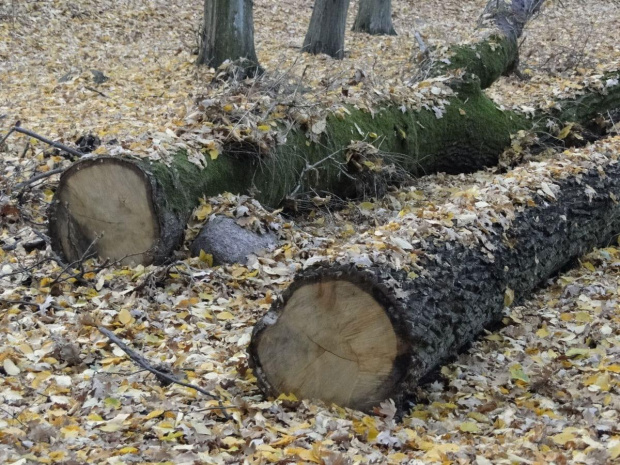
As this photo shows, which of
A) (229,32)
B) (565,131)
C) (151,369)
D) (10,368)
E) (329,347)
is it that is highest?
(229,32)

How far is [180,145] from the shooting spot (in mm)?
5797

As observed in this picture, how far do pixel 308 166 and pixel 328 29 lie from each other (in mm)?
7460

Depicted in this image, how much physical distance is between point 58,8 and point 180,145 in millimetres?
9935

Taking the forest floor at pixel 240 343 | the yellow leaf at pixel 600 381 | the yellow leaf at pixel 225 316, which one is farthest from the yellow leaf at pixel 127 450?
the yellow leaf at pixel 600 381

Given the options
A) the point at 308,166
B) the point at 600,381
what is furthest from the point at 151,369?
the point at 308,166

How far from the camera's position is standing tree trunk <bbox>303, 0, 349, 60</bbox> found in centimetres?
1320

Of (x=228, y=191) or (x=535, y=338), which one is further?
(x=228, y=191)

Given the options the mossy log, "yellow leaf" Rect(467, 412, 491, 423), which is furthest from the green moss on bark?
"yellow leaf" Rect(467, 412, 491, 423)

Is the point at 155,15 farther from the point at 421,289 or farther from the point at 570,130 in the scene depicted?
the point at 421,289

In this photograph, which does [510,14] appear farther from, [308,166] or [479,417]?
[479,417]

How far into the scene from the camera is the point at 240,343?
14.6 ft

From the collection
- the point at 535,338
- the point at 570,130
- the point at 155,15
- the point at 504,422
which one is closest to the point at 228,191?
the point at 535,338

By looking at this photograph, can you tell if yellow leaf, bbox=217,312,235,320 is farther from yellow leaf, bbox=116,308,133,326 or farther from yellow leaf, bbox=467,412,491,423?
yellow leaf, bbox=467,412,491,423

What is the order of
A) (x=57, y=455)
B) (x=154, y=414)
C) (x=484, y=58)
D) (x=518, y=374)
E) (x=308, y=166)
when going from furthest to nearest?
1. (x=484, y=58)
2. (x=308, y=166)
3. (x=518, y=374)
4. (x=154, y=414)
5. (x=57, y=455)
